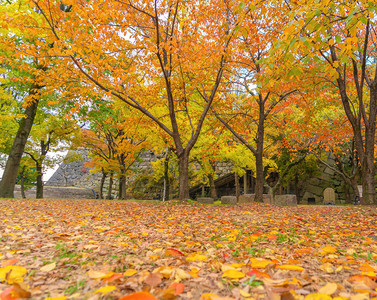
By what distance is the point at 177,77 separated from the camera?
9266 millimetres

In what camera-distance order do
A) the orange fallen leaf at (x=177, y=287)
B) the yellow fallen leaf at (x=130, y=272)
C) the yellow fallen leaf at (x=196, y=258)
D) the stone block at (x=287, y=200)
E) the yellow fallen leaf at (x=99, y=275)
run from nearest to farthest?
1. the orange fallen leaf at (x=177, y=287)
2. the yellow fallen leaf at (x=99, y=275)
3. the yellow fallen leaf at (x=130, y=272)
4. the yellow fallen leaf at (x=196, y=258)
5. the stone block at (x=287, y=200)

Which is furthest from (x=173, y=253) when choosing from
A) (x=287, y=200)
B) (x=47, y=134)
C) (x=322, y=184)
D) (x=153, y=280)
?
(x=322, y=184)

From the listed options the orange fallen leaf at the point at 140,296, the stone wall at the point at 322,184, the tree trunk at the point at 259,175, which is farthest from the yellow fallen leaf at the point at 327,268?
the stone wall at the point at 322,184

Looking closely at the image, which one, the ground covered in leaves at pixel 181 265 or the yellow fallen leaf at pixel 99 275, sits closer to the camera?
the ground covered in leaves at pixel 181 265

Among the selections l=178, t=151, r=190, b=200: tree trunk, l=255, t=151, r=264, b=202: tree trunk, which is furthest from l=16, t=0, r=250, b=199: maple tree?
l=255, t=151, r=264, b=202: tree trunk

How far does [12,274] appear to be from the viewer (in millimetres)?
1582

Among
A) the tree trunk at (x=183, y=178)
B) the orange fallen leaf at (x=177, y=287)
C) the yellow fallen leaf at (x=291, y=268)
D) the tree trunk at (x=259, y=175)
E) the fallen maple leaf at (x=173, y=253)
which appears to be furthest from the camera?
the tree trunk at (x=259, y=175)

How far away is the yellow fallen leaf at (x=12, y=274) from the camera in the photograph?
1533mm

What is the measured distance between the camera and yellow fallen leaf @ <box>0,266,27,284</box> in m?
1.53

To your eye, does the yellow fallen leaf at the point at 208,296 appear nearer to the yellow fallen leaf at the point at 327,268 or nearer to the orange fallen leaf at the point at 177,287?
the orange fallen leaf at the point at 177,287

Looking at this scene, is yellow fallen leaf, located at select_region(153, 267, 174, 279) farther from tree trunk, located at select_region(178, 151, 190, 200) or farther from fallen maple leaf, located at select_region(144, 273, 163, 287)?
tree trunk, located at select_region(178, 151, 190, 200)

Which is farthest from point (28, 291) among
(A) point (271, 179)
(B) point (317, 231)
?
(A) point (271, 179)

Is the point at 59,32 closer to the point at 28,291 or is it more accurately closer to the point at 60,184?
the point at 28,291

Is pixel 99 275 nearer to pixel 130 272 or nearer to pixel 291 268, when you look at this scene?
pixel 130 272
